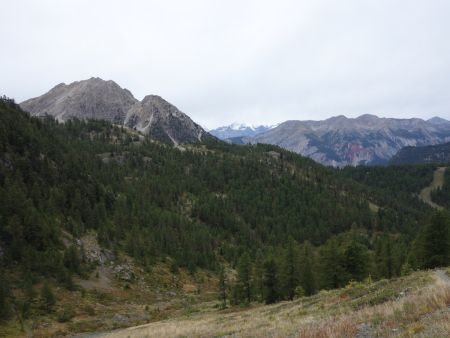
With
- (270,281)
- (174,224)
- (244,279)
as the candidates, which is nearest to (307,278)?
(270,281)

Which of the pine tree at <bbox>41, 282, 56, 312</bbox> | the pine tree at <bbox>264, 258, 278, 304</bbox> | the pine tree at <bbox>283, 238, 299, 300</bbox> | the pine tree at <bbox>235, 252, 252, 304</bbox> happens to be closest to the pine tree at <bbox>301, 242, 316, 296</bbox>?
the pine tree at <bbox>283, 238, 299, 300</bbox>

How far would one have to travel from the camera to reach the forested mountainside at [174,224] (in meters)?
52.7

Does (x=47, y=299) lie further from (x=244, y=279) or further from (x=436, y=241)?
(x=436, y=241)

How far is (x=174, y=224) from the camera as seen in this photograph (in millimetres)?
114188

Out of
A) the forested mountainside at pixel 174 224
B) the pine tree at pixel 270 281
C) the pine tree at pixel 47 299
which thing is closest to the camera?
the pine tree at pixel 47 299

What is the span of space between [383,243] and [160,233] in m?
60.4

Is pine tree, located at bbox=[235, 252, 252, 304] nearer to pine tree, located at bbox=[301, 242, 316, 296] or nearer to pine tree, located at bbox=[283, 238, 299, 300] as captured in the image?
pine tree, located at bbox=[283, 238, 299, 300]

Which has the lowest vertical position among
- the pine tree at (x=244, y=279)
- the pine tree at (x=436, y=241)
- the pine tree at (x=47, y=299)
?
the pine tree at (x=244, y=279)

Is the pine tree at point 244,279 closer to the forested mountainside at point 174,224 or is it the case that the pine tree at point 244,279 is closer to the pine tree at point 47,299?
the forested mountainside at point 174,224

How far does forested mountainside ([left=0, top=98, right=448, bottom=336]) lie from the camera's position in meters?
52.7

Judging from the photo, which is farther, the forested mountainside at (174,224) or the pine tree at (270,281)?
the pine tree at (270,281)

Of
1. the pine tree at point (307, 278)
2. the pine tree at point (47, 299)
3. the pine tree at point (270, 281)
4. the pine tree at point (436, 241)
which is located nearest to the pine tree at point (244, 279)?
the pine tree at point (270, 281)

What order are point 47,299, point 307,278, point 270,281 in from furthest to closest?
point 270,281
point 307,278
point 47,299

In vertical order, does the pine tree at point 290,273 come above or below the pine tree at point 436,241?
below
